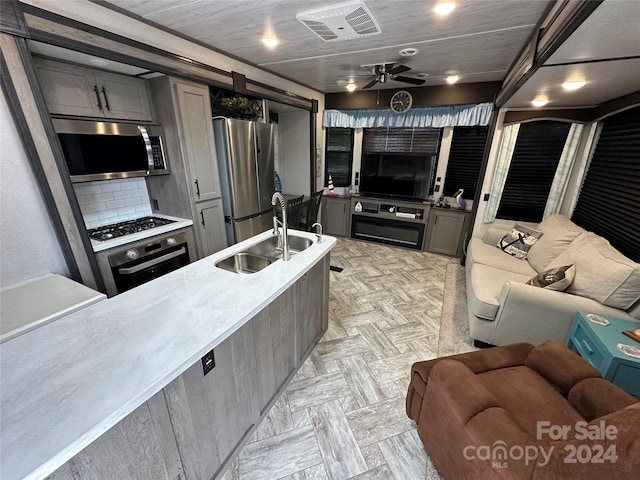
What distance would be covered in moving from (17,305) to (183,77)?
204 cm

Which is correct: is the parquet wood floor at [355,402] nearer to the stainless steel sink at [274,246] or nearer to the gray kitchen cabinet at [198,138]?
the stainless steel sink at [274,246]

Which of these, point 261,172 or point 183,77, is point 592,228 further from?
point 183,77

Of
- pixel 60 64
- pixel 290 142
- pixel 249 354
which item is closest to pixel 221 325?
pixel 249 354

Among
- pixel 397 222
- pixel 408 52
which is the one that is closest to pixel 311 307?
pixel 408 52

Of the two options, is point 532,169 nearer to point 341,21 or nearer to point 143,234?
point 341,21

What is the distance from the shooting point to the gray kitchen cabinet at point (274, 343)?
1485 millimetres

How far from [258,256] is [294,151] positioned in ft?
10.3

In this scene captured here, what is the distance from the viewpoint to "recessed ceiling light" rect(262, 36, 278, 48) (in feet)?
7.48

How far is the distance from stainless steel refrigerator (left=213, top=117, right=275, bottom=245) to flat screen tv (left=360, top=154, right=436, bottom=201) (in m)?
1.91

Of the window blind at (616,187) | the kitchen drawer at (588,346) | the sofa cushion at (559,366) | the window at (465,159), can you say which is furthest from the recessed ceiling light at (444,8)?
the window at (465,159)

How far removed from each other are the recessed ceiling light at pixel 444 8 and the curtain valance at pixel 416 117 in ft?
7.62

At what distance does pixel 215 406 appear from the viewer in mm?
1229

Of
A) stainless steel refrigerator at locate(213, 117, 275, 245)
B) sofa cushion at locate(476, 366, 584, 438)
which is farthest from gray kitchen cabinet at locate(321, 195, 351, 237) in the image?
sofa cushion at locate(476, 366, 584, 438)

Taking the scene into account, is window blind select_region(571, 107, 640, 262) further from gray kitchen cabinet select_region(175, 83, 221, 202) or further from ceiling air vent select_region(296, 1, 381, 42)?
gray kitchen cabinet select_region(175, 83, 221, 202)
